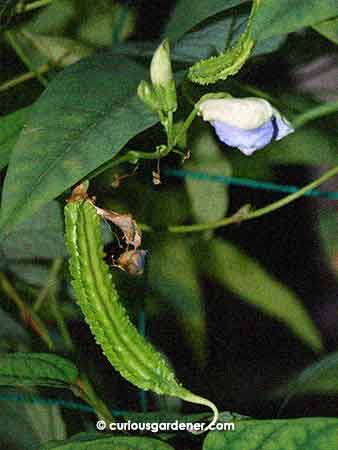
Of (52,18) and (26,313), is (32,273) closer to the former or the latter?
(26,313)

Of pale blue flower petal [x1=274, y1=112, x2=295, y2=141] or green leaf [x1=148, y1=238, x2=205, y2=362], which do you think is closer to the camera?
pale blue flower petal [x1=274, y1=112, x2=295, y2=141]

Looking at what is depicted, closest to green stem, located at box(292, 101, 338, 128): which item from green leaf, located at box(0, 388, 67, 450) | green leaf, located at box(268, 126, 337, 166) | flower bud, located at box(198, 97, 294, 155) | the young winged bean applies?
green leaf, located at box(268, 126, 337, 166)

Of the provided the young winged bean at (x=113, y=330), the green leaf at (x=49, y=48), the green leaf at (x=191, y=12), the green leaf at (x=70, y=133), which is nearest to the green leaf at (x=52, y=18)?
the green leaf at (x=49, y=48)

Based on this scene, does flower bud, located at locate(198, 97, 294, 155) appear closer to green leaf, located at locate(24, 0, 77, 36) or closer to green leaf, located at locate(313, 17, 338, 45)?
green leaf, located at locate(313, 17, 338, 45)

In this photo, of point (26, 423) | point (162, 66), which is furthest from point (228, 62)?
point (26, 423)

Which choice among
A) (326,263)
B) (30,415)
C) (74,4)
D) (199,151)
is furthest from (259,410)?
(74,4)

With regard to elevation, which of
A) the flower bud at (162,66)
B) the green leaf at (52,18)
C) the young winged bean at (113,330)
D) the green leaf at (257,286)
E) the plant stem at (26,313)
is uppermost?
the flower bud at (162,66)

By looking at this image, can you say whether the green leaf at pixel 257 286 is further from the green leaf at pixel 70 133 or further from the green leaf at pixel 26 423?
the green leaf at pixel 70 133
